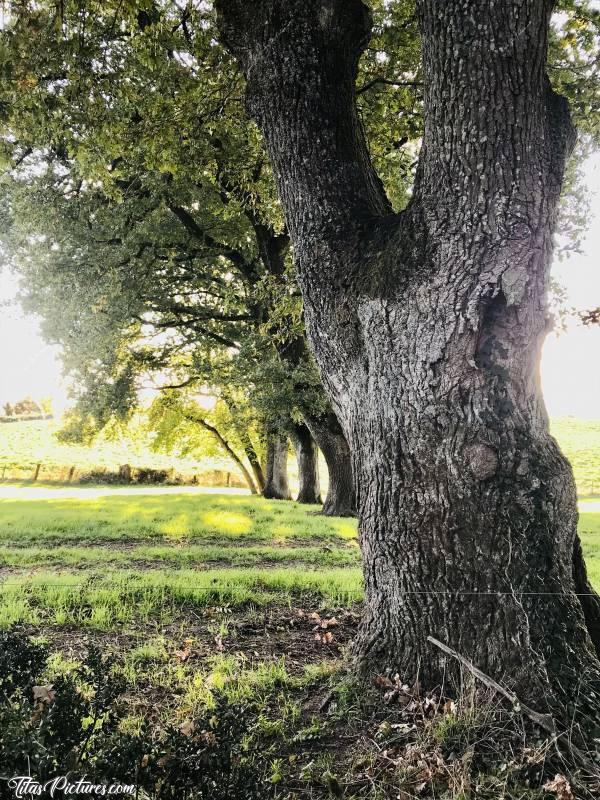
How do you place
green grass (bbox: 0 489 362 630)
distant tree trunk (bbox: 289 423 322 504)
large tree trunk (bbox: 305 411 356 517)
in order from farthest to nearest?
1. distant tree trunk (bbox: 289 423 322 504)
2. large tree trunk (bbox: 305 411 356 517)
3. green grass (bbox: 0 489 362 630)

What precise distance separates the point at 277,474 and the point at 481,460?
20.6 meters

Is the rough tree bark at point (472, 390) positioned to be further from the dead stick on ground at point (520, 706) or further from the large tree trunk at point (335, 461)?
the large tree trunk at point (335, 461)

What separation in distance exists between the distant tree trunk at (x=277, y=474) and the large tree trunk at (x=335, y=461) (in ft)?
26.2

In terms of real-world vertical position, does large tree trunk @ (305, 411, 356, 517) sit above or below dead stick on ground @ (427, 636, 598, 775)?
above

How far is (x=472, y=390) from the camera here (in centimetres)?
363

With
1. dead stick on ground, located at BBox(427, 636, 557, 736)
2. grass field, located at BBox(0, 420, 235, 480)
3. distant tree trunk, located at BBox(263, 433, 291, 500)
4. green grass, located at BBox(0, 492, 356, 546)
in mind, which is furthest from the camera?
grass field, located at BBox(0, 420, 235, 480)

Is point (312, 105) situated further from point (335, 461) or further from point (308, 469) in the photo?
point (308, 469)

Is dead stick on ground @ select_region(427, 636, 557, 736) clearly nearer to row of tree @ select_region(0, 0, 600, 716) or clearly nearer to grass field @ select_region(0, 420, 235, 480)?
row of tree @ select_region(0, 0, 600, 716)

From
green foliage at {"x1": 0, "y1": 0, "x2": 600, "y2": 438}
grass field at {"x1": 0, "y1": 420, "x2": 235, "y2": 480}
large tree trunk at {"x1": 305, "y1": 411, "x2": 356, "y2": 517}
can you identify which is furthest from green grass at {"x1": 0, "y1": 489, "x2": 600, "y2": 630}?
grass field at {"x1": 0, "y1": 420, "x2": 235, "y2": 480}

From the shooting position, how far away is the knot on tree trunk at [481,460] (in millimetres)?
3559

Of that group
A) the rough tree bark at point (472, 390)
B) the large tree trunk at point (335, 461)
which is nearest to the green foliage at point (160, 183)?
the large tree trunk at point (335, 461)

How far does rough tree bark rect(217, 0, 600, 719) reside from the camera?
3.51 meters

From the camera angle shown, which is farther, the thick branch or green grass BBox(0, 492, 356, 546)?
green grass BBox(0, 492, 356, 546)

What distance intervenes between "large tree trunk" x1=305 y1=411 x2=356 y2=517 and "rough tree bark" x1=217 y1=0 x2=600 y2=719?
11059 millimetres
